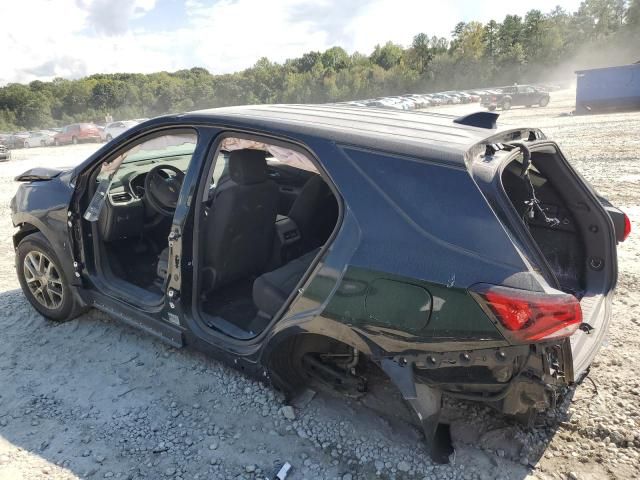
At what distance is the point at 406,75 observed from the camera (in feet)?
223

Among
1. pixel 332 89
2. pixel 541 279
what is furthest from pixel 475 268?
pixel 332 89

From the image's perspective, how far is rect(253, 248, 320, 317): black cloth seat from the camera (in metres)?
2.59

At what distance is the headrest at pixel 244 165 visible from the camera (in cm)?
292

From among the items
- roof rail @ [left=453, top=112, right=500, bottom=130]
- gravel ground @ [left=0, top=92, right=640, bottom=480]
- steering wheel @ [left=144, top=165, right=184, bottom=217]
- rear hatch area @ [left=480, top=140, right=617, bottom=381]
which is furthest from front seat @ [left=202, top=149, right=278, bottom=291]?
rear hatch area @ [left=480, top=140, right=617, bottom=381]

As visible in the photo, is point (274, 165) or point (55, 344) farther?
point (274, 165)

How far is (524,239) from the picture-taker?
191cm

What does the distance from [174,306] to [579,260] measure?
255 cm

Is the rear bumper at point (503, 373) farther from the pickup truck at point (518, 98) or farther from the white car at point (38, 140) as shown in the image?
the pickup truck at point (518, 98)

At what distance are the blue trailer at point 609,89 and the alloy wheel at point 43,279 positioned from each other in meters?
28.4

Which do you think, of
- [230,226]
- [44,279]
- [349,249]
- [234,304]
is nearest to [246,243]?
[230,226]

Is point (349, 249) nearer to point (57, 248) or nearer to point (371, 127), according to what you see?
point (371, 127)

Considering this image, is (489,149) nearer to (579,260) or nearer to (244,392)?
(579,260)

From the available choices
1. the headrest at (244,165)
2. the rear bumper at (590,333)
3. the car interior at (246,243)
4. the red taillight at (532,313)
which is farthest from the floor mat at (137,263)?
the rear bumper at (590,333)

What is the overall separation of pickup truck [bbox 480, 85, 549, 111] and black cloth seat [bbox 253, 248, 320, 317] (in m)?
37.4
